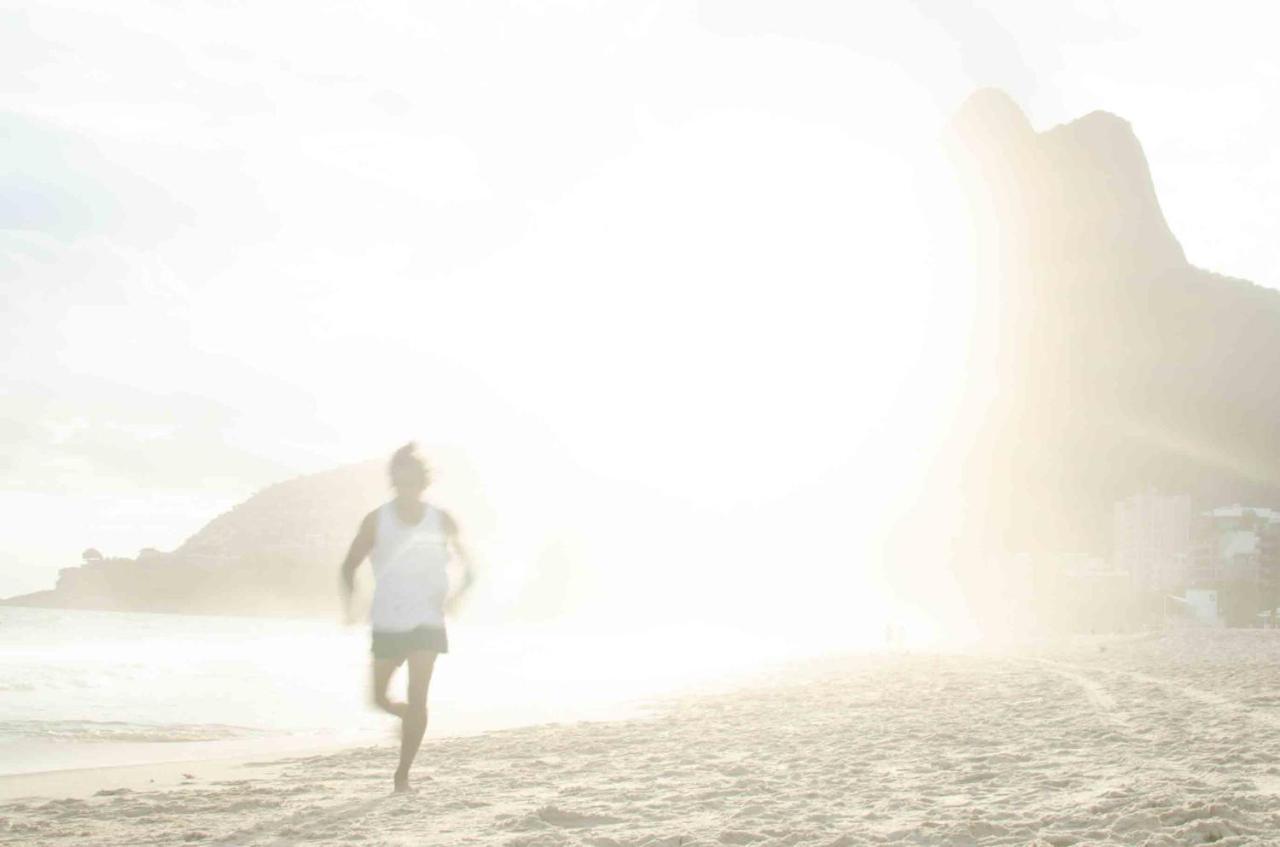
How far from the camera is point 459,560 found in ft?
21.5

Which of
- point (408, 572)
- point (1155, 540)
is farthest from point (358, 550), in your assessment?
point (1155, 540)

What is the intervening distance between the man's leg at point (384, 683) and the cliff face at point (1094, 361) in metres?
93.7

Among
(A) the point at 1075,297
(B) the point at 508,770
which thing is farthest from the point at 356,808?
(A) the point at 1075,297

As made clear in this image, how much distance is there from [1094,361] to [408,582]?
118 m

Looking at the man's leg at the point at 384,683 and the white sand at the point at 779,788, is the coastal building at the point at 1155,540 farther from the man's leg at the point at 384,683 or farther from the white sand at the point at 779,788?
the man's leg at the point at 384,683

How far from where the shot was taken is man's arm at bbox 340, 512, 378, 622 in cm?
645

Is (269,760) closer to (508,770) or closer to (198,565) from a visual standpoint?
(508,770)

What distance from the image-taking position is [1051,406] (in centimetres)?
11062

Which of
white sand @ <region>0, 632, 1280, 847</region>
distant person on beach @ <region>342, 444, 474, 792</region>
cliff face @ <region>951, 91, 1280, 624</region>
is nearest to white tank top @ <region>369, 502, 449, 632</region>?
distant person on beach @ <region>342, 444, 474, 792</region>

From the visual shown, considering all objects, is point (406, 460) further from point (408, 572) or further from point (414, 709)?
point (414, 709)

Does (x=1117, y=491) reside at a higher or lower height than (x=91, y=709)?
higher

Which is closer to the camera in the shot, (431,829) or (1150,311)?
(431,829)

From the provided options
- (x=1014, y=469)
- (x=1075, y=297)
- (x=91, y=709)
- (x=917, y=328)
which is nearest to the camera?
(x=91, y=709)

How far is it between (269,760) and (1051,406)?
110m
